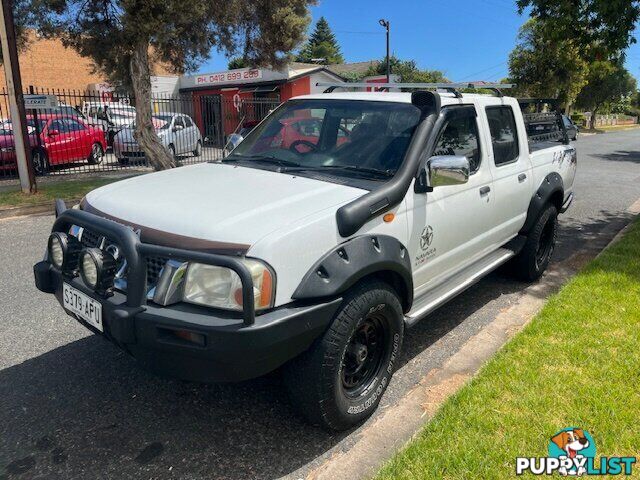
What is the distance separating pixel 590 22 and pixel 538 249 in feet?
15.1

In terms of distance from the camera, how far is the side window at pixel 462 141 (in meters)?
3.56

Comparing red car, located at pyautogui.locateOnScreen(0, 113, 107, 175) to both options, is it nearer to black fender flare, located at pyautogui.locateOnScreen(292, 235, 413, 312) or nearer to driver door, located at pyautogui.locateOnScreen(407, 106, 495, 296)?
driver door, located at pyautogui.locateOnScreen(407, 106, 495, 296)

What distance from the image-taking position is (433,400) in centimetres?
316

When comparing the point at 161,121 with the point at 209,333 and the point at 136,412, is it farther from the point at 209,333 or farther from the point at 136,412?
the point at 209,333

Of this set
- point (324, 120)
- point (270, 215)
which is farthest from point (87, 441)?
point (324, 120)

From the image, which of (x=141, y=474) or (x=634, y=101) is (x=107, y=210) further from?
(x=634, y=101)

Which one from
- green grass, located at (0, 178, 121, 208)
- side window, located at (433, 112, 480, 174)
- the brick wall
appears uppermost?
the brick wall

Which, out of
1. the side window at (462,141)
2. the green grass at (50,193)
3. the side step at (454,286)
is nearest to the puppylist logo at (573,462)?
the side step at (454,286)

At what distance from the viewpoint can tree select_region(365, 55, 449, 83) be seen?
155ft

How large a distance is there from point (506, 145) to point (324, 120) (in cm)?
164

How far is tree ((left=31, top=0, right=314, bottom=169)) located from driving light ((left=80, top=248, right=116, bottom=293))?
9467mm

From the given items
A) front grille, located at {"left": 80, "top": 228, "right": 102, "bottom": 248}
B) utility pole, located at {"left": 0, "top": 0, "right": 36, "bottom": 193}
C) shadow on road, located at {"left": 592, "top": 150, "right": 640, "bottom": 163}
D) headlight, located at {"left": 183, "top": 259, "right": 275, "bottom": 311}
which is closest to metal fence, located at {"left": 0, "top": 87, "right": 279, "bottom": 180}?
utility pole, located at {"left": 0, "top": 0, "right": 36, "bottom": 193}

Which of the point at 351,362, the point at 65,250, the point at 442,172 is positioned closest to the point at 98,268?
the point at 65,250

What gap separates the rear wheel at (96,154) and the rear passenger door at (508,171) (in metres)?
14.6
